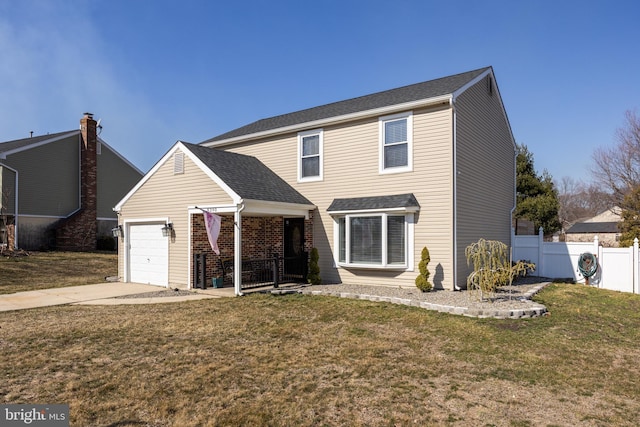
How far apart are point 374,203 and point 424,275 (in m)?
2.72

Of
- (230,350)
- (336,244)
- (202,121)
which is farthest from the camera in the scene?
(202,121)

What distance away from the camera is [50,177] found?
953 inches

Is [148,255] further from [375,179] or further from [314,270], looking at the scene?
[375,179]

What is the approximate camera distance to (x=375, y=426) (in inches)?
151

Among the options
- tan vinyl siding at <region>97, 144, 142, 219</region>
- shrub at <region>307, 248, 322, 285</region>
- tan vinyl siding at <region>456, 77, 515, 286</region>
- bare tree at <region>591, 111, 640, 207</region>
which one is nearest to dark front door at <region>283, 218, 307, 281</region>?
shrub at <region>307, 248, 322, 285</region>

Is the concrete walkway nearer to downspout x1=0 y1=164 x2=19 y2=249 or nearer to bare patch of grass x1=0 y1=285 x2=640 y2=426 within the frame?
bare patch of grass x1=0 y1=285 x2=640 y2=426

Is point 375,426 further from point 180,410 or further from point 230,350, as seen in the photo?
point 230,350

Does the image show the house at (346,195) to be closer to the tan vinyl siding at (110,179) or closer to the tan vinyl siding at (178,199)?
the tan vinyl siding at (178,199)

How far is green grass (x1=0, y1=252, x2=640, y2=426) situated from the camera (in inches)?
162

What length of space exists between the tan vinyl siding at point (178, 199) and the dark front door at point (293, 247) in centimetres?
340

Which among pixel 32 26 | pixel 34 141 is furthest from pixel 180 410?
pixel 34 141

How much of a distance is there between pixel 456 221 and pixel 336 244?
3.97m

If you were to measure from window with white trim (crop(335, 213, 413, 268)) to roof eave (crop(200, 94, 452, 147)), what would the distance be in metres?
3.24

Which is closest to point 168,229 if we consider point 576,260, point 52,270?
point 52,270
